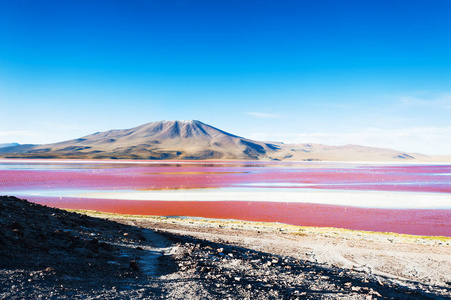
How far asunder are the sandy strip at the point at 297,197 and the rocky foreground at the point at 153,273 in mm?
22083

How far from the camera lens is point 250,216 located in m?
25.8

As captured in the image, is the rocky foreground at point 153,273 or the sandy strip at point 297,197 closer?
the rocky foreground at point 153,273

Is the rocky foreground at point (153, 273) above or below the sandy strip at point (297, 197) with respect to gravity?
above

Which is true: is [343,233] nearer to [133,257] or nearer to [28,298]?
[133,257]

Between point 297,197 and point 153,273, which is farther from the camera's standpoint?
point 297,197

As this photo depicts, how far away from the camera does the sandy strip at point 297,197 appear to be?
31.0 m

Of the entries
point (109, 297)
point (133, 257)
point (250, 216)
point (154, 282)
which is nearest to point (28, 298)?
point (109, 297)

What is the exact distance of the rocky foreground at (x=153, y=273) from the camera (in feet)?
22.9

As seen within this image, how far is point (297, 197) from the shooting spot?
35.5 meters

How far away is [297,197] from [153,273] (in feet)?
94.8

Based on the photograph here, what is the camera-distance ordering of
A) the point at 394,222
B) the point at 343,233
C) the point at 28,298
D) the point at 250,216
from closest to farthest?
1. the point at 28,298
2. the point at 343,233
3. the point at 394,222
4. the point at 250,216

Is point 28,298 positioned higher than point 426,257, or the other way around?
point 28,298

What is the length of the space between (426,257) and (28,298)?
15.0m

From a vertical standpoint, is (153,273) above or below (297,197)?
above
